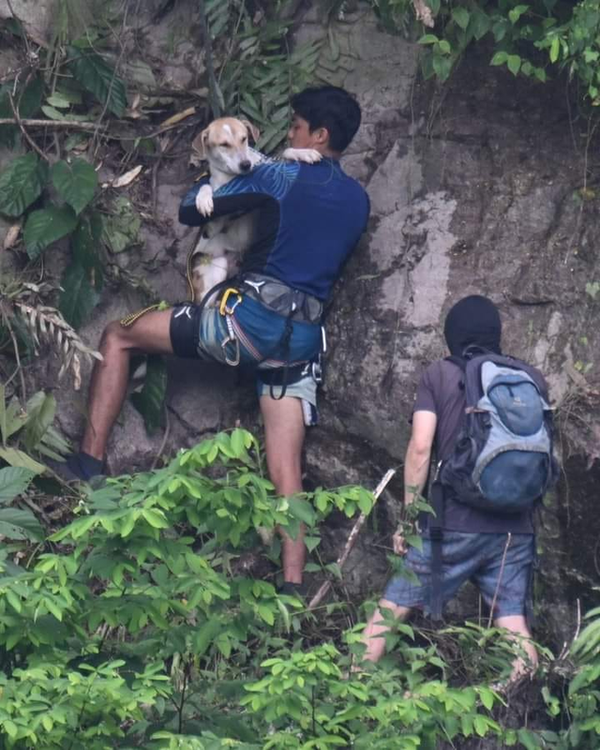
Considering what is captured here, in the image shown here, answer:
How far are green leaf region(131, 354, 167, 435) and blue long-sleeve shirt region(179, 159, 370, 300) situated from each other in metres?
0.70

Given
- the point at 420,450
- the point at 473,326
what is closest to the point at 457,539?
the point at 420,450

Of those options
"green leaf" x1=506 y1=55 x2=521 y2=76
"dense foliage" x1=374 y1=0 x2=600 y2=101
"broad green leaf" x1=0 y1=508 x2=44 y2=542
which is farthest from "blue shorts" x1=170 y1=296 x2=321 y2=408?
"broad green leaf" x1=0 y1=508 x2=44 y2=542

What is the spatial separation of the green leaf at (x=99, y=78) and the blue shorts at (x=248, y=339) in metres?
1.20

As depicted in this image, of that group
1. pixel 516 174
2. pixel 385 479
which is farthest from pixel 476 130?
pixel 385 479

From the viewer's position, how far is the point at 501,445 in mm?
5566

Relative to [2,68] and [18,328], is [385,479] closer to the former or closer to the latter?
[18,328]

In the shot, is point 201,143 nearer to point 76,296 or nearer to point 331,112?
point 331,112

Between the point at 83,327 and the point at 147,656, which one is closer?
the point at 147,656

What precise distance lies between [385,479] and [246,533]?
1.55 m

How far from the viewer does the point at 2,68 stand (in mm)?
7297

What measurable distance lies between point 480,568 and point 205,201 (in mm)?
2142

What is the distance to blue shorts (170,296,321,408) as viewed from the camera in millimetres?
6605

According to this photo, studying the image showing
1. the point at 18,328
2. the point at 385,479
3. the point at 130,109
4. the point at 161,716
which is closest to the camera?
the point at 161,716

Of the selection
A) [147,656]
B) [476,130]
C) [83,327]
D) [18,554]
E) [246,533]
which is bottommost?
[18,554]
